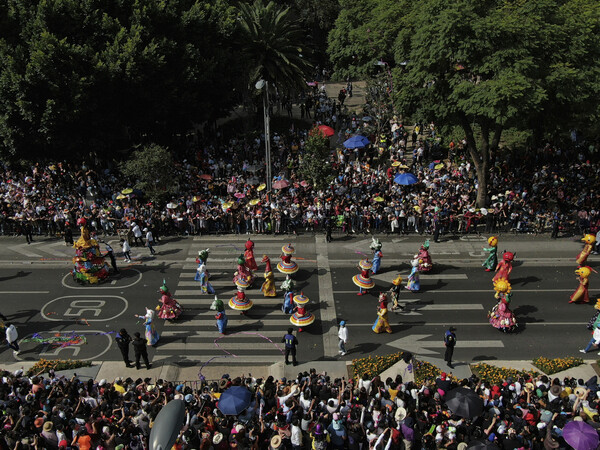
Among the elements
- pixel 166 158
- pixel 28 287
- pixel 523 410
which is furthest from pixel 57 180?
pixel 523 410

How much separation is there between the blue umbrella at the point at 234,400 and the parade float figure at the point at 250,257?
35.5ft

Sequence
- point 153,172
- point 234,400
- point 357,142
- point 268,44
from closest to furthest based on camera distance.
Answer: point 234,400
point 153,172
point 357,142
point 268,44

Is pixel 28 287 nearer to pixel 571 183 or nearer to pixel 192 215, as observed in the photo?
pixel 192 215

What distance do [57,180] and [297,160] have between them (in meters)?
15.1

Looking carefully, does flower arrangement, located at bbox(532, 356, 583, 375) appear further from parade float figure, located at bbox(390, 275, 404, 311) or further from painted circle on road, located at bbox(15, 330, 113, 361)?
painted circle on road, located at bbox(15, 330, 113, 361)

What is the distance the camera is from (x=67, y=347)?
73.0 ft

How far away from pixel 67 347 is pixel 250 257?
27.9 feet

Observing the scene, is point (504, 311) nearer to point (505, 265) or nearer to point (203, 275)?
point (505, 265)

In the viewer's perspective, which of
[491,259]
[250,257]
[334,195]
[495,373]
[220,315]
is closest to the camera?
[495,373]

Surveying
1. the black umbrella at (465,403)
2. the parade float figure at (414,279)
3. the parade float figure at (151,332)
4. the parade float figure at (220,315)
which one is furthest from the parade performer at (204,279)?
the black umbrella at (465,403)

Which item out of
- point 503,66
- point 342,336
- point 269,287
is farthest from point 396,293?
point 503,66

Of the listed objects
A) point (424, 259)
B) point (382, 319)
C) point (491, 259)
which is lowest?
point (382, 319)

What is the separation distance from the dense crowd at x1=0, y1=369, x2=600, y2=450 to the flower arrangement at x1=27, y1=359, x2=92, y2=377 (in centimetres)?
215

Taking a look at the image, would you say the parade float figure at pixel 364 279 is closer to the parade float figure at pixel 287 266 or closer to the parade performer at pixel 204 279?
the parade float figure at pixel 287 266
